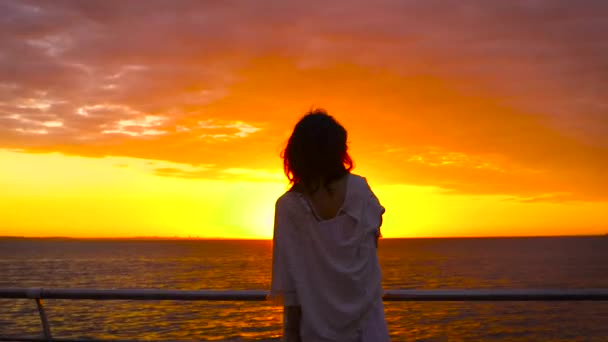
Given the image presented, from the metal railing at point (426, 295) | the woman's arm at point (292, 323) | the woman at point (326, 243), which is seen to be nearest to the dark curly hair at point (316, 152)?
the woman at point (326, 243)

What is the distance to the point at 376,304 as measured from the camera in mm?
2426

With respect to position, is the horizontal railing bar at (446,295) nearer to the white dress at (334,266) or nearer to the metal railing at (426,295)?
the metal railing at (426,295)

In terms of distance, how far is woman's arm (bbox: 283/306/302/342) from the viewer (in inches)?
95.0

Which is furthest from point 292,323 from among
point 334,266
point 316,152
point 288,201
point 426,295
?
point 426,295

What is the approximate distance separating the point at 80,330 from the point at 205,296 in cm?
3029

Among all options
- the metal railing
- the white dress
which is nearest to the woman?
the white dress

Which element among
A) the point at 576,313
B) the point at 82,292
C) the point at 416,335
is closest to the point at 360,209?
the point at 82,292

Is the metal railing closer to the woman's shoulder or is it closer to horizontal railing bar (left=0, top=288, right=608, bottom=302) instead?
horizontal railing bar (left=0, top=288, right=608, bottom=302)

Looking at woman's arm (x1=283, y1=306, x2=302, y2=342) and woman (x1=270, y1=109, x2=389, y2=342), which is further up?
woman (x1=270, y1=109, x2=389, y2=342)

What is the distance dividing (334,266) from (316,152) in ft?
1.39

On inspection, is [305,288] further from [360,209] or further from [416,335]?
[416,335]

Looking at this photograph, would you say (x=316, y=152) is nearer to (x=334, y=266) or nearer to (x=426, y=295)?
(x=334, y=266)

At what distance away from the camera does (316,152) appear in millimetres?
2383

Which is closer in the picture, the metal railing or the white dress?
the white dress
